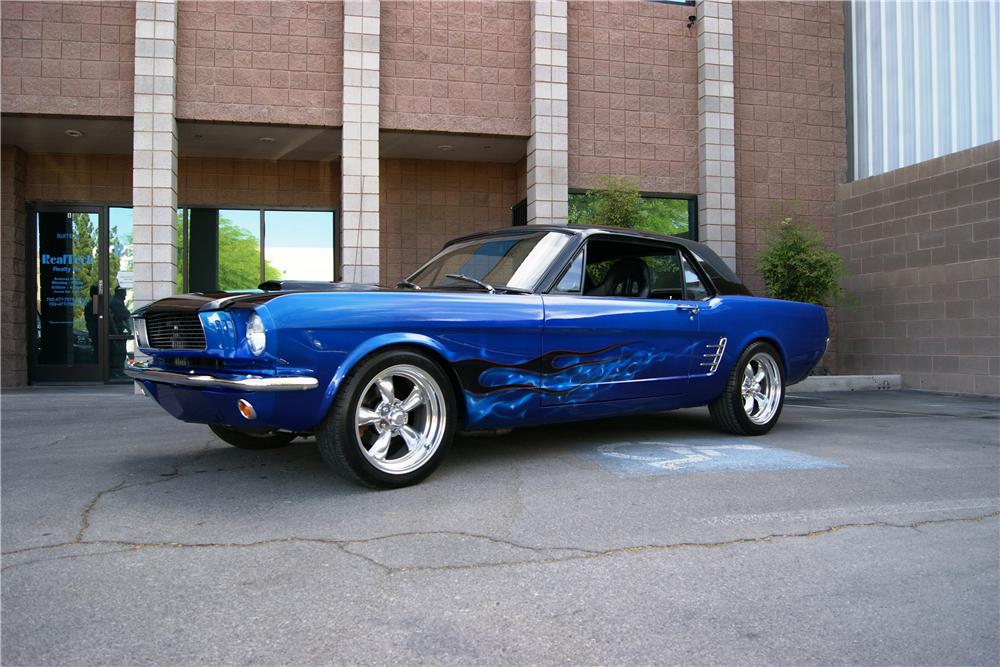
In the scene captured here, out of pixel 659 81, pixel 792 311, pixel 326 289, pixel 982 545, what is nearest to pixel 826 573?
pixel 982 545

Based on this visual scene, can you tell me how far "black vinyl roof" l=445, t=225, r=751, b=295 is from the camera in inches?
196

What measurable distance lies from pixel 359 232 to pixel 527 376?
285 inches

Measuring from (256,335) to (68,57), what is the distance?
9412 millimetres

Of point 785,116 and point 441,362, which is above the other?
point 785,116

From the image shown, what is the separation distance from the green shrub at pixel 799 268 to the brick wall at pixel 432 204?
467cm

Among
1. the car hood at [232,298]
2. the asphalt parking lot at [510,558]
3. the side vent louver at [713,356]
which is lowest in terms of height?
the asphalt parking lot at [510,558]

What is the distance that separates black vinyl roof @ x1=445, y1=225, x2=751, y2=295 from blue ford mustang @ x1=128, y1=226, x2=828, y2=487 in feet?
0.06

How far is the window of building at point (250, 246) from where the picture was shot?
13156 mm

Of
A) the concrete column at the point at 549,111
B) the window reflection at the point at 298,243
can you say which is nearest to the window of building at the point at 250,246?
the window reflection at the point at 298,243

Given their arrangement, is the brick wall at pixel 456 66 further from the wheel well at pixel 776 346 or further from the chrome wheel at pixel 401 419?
the chrome wheel at pixel 401 419

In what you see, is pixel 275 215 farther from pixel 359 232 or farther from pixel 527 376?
pixel 527 376

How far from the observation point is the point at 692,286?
5.50 meters

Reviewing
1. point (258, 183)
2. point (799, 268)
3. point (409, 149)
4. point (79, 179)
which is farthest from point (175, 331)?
point (79, 179)

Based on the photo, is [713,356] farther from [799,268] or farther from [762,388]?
[799,268]
